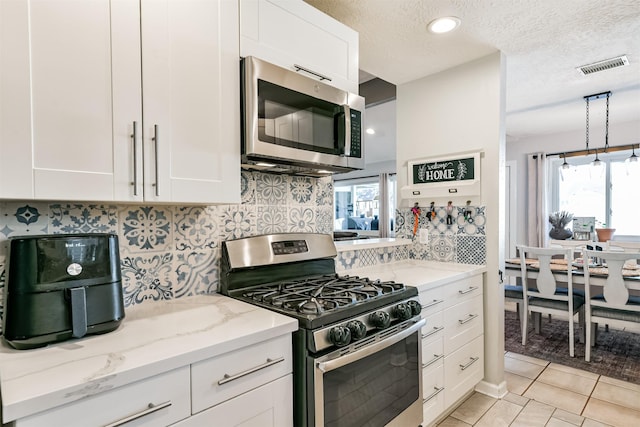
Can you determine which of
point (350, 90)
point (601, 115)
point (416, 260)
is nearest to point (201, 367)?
point (350, 90)

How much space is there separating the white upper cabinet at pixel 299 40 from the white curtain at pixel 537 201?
4.57 m

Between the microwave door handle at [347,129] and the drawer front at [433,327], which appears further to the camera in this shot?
the drawer front at [433,327]

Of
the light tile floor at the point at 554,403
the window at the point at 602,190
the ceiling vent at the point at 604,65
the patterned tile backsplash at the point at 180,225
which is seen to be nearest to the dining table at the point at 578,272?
the light tile floor at the point at 554,403

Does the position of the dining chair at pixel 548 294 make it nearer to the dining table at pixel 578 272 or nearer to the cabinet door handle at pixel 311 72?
the dining table at pixel 578 272

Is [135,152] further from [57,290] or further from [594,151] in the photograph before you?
[594,151]

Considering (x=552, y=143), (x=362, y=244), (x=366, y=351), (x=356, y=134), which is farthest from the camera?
(x=552, y=143)

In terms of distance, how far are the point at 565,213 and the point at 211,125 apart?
549 cm

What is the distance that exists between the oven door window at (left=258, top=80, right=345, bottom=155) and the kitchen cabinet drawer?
963mm

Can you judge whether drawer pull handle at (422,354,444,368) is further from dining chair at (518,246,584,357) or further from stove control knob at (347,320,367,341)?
dining chair at (518,246,584,357)

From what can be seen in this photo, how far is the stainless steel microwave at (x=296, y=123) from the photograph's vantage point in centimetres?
144

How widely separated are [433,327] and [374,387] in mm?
652

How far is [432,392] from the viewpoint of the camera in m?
1.95

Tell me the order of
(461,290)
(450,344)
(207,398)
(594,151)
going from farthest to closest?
(594,151) < (461,290) < (450,344) < (207,398)

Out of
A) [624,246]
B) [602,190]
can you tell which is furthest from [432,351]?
[602,190]
